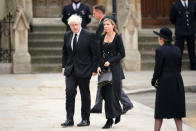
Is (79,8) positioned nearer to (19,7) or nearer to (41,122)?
(19,7)

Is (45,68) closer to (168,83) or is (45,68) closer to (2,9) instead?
(2,9)

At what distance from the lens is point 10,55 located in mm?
19297

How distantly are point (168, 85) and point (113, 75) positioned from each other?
4.92 feet

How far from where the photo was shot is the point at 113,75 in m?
11.1

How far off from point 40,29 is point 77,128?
32.3ft

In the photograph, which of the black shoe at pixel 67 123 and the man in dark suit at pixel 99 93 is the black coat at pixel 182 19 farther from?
the black shoe at pixel 67 123

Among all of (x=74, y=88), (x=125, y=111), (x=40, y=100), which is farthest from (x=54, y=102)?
(x=74, y=88)

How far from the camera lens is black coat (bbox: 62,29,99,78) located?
36.6ft

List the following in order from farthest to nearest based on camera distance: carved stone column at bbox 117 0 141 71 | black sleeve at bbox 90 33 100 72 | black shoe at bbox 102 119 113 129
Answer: carved stone column at bbox 117 0 141 71, black sleeve at bbox 90 33 100 72, black shoe at bbox 102 119 113 129

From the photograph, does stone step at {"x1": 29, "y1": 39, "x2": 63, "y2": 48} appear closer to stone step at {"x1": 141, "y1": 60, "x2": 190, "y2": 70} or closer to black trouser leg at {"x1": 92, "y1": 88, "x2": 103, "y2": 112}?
stone step at {"x1": 141, "y1": 60, "x2": 190, "y2": 70}

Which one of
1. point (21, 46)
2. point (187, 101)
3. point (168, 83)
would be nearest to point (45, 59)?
point (21, 46)

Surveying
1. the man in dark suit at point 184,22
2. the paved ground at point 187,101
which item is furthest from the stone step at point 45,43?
the paved ground at point 187,101

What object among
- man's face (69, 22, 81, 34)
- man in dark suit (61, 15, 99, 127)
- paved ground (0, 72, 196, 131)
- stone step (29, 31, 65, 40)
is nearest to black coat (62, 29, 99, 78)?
man in dark suit (61, 15, 99, 127)

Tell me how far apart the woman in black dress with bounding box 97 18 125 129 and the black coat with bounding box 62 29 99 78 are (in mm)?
139
